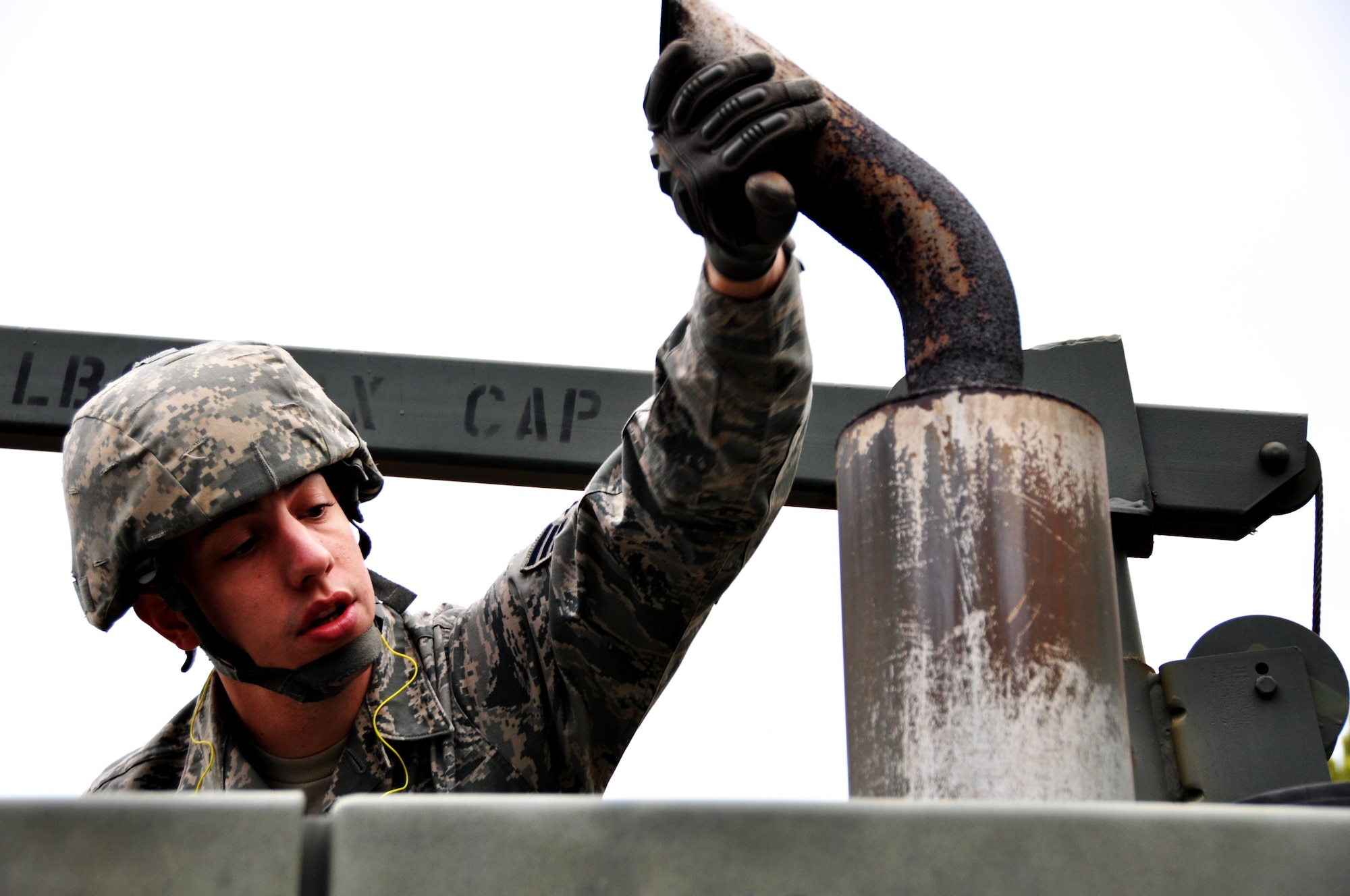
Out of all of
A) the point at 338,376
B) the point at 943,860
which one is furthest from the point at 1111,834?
the point at 338,376

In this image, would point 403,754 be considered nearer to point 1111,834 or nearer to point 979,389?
point 979,389

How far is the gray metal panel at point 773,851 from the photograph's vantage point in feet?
2.18

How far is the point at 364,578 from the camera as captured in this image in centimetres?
196

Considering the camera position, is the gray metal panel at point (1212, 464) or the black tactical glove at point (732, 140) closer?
the black tactical glove at point (732, 140)

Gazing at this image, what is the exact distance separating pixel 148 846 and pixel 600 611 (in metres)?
1.16

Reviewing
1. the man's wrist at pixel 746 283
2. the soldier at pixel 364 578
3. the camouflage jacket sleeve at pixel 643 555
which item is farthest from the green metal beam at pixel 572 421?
the man's wrist at pixel 746 283

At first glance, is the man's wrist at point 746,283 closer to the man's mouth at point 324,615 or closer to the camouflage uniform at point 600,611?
the camouflage uniform at point 600,611

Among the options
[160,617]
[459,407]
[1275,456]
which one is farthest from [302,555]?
[1275,456]

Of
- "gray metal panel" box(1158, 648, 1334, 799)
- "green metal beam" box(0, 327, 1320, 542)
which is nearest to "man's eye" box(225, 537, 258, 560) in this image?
"green metal beam" box(0, 327, 1320, 542)

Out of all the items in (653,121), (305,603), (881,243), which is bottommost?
(305,603)

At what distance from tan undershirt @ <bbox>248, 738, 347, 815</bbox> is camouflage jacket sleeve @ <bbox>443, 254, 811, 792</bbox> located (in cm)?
23

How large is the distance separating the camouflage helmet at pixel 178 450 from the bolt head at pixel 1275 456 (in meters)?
1.52

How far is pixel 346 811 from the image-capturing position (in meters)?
0.67

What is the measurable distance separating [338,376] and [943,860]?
6.21 ft
